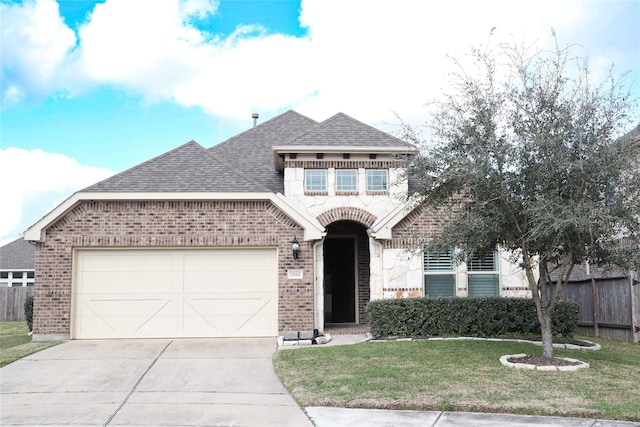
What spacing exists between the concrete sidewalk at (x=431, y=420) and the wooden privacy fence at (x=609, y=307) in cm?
768

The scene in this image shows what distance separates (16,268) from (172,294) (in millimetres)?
19105

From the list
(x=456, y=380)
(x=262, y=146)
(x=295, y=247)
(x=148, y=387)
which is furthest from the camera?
(x=262, y=146)

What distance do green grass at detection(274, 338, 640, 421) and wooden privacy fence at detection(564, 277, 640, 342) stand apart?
2.19 metres

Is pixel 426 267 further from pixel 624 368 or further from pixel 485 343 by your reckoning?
pixel 624 368

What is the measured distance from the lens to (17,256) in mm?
30484

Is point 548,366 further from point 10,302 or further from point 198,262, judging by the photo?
point 10,302

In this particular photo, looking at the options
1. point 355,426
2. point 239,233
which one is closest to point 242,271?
point 239,233

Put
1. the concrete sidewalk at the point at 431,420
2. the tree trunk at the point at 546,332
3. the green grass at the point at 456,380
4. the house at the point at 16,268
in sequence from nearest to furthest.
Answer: the concrete sidewalk at the point at 431,420, the green grass at the point at 456,380, the tree trunk at the point at 546,332, the house at the point at 16,268

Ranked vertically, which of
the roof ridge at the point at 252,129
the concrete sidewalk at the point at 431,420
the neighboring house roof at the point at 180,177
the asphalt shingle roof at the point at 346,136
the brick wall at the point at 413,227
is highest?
the roof ridge at the point at 252,129

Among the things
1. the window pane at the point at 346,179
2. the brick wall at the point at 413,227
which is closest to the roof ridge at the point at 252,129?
the window pane at the point at 346,179

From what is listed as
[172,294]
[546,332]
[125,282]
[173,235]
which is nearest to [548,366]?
[546,332]

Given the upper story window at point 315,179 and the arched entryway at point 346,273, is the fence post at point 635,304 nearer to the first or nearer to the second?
the arched entryway at point 346,273

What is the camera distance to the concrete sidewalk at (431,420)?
6.98 meters

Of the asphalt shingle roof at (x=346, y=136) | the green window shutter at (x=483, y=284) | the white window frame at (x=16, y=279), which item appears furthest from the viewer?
the white window frame at (x=16, y=279)
